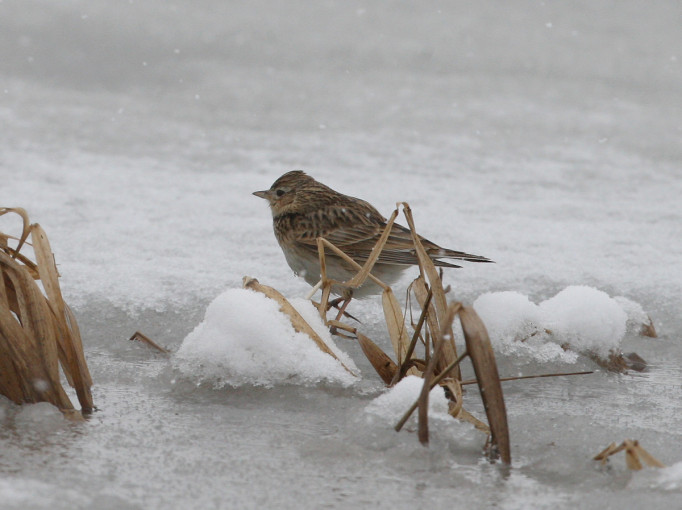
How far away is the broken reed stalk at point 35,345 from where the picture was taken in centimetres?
292

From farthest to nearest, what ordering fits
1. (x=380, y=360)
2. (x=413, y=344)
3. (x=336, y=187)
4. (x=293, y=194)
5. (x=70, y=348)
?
(x=336, y=187), (x=293, y=194), (x=380, y=360), (x=413, y=344), (x=70, y=348)

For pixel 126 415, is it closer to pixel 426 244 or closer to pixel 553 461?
pixel 553 461

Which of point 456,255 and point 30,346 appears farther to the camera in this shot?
point 456,255

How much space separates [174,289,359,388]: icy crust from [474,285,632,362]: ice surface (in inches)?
32.7

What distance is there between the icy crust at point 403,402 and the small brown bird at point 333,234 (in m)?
1.63

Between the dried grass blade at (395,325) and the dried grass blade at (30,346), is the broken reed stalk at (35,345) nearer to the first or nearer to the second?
the dried grass blade at (30,346)

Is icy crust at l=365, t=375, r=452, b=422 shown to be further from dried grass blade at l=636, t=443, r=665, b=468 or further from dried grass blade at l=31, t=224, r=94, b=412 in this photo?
dried grass blade at l=31, t=224, r=94, b=412

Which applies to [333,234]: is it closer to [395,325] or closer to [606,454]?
[395,325]

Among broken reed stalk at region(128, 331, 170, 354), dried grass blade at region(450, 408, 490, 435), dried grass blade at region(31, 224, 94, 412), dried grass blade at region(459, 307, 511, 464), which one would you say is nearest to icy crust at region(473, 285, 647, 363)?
dried grass blade at region(450, 408, 490, 435)

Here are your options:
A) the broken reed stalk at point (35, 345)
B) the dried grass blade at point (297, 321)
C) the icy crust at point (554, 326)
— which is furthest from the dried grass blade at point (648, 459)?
the broken reed stalk at point (35, 345)

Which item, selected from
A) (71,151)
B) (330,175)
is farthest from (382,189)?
(71,151)

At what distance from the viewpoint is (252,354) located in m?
3.37

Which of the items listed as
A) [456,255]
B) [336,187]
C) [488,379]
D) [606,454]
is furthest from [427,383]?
[336,187]

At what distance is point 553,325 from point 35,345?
2.15 metres
